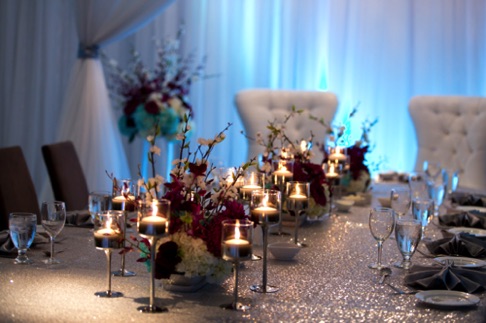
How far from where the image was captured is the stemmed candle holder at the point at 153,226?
5.91 feet

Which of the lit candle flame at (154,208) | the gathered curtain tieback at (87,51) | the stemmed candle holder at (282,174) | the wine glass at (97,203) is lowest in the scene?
the wine glass at (97,203)

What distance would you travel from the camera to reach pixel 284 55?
5.77 meters

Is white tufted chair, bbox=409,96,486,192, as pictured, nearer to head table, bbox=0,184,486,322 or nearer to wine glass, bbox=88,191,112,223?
head table, bbox=0,184,486,322

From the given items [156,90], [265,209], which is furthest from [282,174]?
[156,90]

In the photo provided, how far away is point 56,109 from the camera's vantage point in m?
6.02

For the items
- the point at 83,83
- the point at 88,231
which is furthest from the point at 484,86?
the point at 88,231

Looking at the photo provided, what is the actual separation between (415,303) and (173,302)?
1.85 feet

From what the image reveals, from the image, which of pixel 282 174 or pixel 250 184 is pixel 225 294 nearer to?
pixel 250 184

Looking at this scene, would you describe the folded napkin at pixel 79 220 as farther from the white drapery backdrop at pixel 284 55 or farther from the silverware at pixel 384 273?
the white drapery backdrop at pixel 284 55

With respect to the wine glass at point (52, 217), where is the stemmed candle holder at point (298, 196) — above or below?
above

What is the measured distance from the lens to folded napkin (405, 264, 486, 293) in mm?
2037

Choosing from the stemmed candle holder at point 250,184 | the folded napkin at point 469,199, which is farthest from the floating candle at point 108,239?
the folded napkin at point 469,199

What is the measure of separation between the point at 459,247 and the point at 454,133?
2.64m

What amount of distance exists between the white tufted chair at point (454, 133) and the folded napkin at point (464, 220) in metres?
1.90
